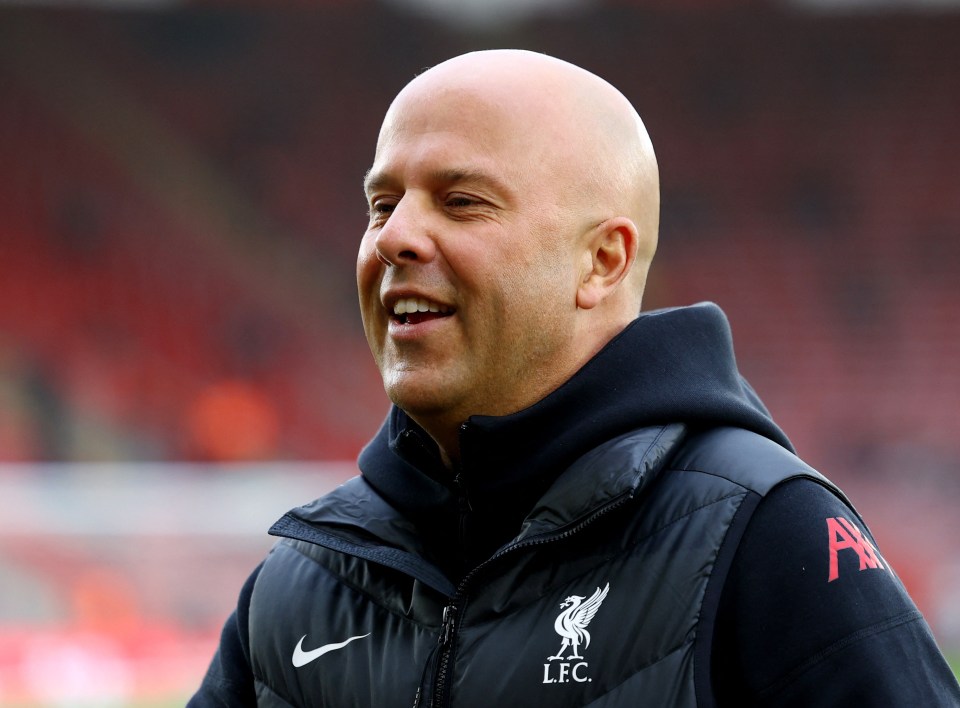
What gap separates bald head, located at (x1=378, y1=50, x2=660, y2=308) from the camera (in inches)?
66.8

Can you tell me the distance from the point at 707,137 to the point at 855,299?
2173 millimetres

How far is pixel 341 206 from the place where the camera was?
13.5 metres

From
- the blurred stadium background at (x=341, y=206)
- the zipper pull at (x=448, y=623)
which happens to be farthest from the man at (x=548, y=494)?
the blurred stadium background at (x=341, y=206)

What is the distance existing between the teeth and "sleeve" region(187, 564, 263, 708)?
0.45 metres

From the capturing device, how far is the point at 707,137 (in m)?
13.8

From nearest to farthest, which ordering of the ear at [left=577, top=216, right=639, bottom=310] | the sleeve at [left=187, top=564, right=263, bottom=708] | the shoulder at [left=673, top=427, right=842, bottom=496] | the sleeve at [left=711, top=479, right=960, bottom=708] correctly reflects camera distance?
the sleeve at [left=711, top=479, right=960, bottom=708] < the shoulder at [left=673, top=427, right=842, bottom=496] < the ear at [left=577, top=216, right=639, bottom=310] < the sleeve at [left=187, top=564, right=263, bottom=708]

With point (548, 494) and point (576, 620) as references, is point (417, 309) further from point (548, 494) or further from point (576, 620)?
point (576, 620)

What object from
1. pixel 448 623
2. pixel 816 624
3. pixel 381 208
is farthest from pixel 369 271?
pixel 816 624

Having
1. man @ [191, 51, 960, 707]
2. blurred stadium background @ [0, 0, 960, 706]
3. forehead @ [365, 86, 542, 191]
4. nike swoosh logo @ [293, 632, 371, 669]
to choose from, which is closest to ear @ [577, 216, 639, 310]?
man @ [191, 51, 960, 707]

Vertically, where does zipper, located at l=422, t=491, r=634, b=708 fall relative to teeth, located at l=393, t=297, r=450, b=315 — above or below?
below

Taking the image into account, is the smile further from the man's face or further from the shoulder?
the shoulder

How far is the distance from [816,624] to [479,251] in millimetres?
581

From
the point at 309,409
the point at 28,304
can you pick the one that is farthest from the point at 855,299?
the point at 28,304

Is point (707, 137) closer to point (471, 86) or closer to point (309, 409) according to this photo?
point (309, 409)
